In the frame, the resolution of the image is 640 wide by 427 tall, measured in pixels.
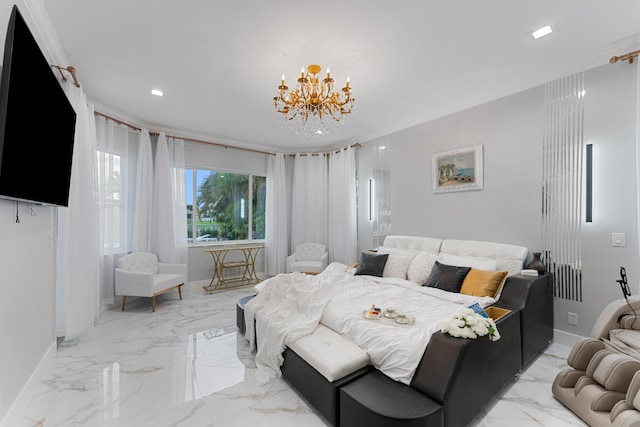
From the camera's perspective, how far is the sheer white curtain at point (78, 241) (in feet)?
9.00

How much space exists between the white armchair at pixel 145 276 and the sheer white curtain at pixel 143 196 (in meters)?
0.21

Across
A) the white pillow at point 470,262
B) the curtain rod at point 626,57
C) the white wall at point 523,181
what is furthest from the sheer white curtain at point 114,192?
the curtain rod at point 626,57

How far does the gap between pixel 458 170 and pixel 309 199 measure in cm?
304

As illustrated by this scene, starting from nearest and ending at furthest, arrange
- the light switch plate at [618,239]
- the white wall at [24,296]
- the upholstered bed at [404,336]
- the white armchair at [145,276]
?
the upholstered bed at [404,336] → the white wall at [24,296] → the light switch plate at [618,239] → the white armchair at [145,276]

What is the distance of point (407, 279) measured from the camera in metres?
A: 3.40

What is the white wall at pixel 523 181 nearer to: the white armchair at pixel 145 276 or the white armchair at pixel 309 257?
the white armchair at pixel 309 257

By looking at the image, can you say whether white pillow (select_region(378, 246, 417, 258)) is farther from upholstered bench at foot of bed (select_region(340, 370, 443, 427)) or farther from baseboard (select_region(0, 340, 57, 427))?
baseboard (select_region(0, 340, 57, 427))

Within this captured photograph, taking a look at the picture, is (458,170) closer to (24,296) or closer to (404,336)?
(404,336)

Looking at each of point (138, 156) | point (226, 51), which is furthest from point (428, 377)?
point (138, 156)

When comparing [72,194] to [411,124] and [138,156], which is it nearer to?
[138,156]

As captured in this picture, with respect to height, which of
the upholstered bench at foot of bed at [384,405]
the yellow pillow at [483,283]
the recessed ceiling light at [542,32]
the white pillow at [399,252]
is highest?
the recessed ceiling light at [542,32]

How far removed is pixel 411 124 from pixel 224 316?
3888mm

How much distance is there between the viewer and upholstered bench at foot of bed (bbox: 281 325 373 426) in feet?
5.41

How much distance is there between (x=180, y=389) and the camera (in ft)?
6.78
